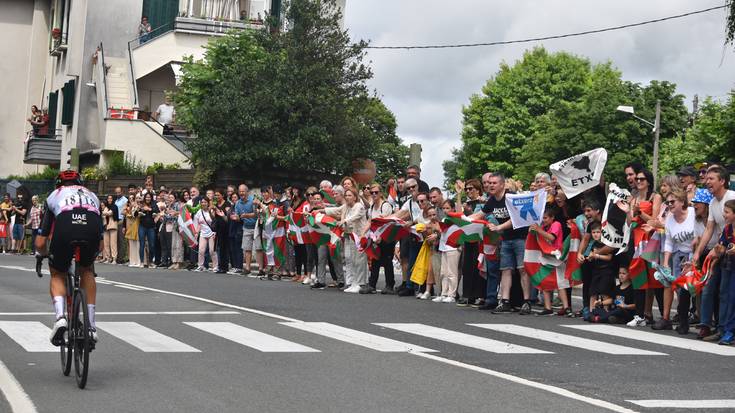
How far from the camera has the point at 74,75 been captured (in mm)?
52875

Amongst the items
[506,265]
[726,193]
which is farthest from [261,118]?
[726,193]

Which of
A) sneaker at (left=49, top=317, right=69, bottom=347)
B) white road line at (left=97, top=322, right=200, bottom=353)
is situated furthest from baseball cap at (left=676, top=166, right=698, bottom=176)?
sneaker at (left=49, top=317, right=69, bottom=347)

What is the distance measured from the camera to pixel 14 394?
8.41 m

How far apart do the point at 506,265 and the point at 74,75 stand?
130 ft

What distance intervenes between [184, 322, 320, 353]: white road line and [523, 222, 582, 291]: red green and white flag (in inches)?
184

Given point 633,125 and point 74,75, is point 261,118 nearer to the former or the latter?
point 74,75

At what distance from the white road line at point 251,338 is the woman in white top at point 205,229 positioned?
14.1 metres

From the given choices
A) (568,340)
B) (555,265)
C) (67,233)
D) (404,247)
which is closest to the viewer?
(67,233)

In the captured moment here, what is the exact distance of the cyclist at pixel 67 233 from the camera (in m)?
9.39

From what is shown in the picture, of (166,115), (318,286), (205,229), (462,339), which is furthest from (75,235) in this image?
(166,115)

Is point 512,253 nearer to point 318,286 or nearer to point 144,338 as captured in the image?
point 318,286

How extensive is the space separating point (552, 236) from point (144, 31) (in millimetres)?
37604

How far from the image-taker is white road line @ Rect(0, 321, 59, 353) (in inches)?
441

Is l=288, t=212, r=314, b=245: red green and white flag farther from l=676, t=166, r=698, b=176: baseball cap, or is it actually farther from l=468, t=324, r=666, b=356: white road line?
l=676, t=166, r=698, b=176: baseball cap
